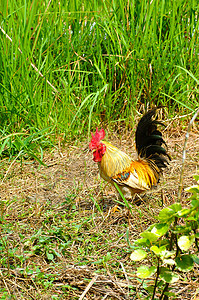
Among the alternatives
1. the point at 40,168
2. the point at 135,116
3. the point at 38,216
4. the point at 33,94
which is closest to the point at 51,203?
the point at 38,216

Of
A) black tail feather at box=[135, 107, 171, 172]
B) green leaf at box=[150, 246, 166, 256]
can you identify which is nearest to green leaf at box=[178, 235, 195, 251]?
green leaf at box=[150, 246, 166, 256]

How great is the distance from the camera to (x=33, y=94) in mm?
3889

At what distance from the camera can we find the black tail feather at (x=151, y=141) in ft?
10.2

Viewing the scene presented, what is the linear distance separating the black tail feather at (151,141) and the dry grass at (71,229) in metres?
0.26

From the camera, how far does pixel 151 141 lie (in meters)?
3.22

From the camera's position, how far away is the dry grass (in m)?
2.20

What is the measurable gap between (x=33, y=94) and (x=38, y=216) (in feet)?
4.91

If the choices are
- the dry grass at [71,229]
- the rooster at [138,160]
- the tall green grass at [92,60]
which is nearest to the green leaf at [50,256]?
the dry grass at [71,229]

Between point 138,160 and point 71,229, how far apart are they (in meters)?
0.95

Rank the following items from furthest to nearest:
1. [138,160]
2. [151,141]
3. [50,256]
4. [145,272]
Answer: [138,160] < [151,141] < [50,256] < [145,272]

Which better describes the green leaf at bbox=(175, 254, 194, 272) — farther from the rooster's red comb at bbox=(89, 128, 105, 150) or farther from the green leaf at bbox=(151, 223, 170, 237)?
the rooster's red comb at bbox=(89, 128, 105, 150)

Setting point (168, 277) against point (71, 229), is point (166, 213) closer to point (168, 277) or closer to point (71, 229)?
point (168, 277)

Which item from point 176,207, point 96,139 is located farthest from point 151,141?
point 176,207

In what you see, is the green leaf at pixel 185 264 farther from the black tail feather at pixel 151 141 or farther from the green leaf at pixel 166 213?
the black tail feather at pixel 151 141
